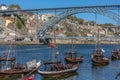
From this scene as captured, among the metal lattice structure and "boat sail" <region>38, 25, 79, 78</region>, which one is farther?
the metal lattice structure

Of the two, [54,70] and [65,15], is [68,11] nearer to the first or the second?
[65,15]

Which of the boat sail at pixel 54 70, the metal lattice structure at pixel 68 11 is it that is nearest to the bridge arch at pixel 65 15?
the metal lattice structure at pixel 68 11

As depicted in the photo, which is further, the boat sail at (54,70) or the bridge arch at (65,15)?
the bridge arch at (65,15)

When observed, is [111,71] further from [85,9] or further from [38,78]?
[85,9]

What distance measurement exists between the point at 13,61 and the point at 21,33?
133249 millimetres

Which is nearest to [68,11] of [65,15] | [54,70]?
[65,15]

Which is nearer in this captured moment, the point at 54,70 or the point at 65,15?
the point at 54,70

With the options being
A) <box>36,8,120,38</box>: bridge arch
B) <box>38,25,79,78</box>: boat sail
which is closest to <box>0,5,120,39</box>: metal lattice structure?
<box>36,8,120,38</box>: bridge arch

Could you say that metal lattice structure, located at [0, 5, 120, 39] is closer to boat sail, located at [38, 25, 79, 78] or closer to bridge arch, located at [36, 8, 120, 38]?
bridge arch, located at [36, 8, 120, 38]

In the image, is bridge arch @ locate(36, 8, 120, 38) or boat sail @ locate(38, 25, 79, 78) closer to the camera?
boat sail @ locate(38, 25, 79, 78)

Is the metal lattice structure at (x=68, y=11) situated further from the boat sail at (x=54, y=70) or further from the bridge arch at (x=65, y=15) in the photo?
the boat sail at (x=54, y=70)

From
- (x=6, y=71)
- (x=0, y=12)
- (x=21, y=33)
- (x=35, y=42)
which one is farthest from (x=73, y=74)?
(x=21, y=33)

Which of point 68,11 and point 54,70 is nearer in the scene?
point 54,70

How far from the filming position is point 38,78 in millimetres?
52688
